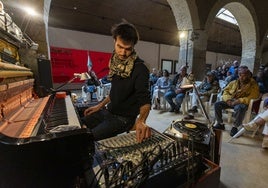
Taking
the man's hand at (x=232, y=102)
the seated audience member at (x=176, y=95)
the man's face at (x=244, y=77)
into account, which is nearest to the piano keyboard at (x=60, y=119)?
the man's hand at (x=232, y=102)

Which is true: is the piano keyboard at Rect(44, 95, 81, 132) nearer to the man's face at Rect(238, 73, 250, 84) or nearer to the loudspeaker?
the loudspeaker

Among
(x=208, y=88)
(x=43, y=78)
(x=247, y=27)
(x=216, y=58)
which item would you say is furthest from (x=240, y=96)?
(x=216, y=58)

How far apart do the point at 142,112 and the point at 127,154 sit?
1.09 ft

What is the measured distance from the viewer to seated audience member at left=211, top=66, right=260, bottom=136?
9.80ft

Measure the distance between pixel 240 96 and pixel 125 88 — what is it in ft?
9.19

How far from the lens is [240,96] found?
10.3 feet

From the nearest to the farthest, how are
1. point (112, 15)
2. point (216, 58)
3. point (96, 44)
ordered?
point (112, 15)
point (96, 44)
point (216, 58)

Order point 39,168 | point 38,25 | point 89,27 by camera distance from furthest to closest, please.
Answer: point 89,27
point 38,25
point 39,168

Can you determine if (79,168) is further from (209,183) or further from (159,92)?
(159,92)

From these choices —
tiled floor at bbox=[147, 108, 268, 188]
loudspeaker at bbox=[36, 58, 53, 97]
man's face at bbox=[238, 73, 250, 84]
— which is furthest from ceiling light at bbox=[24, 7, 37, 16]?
man's face at bbox=[238, 73, 250, 84]

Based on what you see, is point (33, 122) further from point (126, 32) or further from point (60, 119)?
point (126, 32)

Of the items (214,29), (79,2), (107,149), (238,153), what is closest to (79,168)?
(107,149)

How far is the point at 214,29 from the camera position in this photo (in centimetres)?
997

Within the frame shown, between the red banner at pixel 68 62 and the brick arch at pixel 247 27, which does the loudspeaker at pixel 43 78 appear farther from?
the brick arch at pixel 247 27
